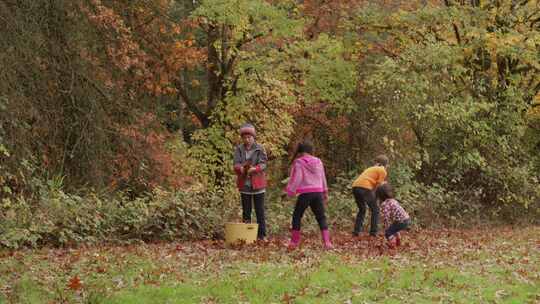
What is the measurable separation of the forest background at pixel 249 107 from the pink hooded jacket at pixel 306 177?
2.86 m

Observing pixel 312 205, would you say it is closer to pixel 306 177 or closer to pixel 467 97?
pixel 306 177

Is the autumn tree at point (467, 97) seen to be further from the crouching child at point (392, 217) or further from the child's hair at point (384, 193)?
the crouching child at point (392, 217)

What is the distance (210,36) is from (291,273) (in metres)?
18.7

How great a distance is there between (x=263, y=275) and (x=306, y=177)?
3.83 metres

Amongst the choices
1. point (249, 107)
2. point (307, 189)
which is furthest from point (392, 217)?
→ point (249, 107)

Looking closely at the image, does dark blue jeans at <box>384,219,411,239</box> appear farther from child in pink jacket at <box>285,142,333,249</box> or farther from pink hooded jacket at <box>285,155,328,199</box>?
pink hooded jacket at <box>285,155,328,199</box>

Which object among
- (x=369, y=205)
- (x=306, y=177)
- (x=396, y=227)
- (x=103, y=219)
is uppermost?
(x=306, y=177)

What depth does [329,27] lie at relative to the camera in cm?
3162

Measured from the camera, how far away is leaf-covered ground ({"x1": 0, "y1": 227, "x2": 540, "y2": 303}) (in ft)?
31.0

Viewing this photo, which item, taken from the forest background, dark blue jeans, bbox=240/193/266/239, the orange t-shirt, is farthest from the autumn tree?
dark blue jeans, bbox=240/193/266/239

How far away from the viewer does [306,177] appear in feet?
46.1

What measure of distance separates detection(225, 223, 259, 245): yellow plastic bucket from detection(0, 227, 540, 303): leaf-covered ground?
0.30 meters

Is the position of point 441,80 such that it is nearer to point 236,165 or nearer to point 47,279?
point 236,165

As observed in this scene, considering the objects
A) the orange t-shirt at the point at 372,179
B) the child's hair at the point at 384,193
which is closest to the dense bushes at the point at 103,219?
the orange t-shirt at the point at 372,179
